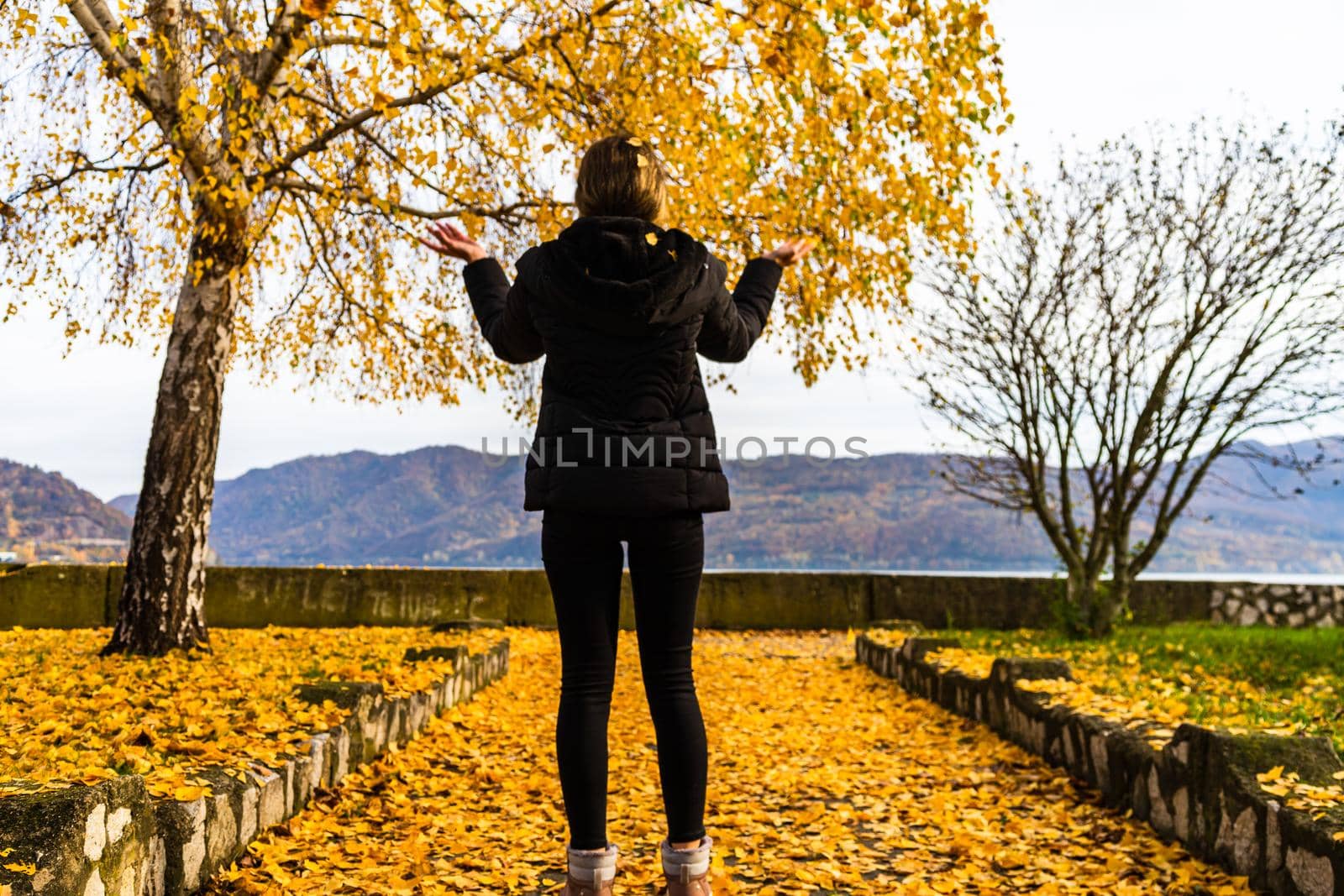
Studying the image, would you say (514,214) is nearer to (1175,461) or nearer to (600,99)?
(600,99)

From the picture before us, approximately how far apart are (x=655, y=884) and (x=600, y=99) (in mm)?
6164

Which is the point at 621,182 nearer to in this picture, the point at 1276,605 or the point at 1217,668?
the point at 1217,668

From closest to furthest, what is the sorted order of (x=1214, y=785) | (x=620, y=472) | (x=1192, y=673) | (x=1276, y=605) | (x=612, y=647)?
(x=620, y=472) → (x=612, y=647) → (x=1214, y=785) → (x=1192, y=673) → (x=1276, y=605)

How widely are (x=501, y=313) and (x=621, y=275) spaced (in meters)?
0.41

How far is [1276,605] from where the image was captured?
12.5m

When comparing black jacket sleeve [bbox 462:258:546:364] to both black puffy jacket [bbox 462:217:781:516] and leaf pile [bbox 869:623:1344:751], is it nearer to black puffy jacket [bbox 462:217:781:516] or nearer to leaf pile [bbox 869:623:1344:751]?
black puffy jacket [bbox 462:217:781:516]

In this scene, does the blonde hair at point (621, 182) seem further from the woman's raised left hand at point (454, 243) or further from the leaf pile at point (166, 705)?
the leaf pile at point (166, 705)

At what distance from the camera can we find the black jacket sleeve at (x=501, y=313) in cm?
271

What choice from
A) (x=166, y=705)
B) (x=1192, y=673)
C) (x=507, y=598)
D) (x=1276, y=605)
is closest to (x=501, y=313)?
(x=166, y=705)

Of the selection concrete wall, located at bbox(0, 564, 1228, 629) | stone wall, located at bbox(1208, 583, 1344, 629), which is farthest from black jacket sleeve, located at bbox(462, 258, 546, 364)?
stone wall, located at bbox(1208, 583, 1344, 629)

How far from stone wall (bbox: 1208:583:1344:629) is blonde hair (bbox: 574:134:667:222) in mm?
12044

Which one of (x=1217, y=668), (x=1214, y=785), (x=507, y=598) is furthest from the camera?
(x=507, y=598)

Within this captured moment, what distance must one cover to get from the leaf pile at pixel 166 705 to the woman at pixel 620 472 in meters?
1.25

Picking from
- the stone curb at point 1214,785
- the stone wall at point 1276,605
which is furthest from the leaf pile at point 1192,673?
the stone wall at point 1276,605
